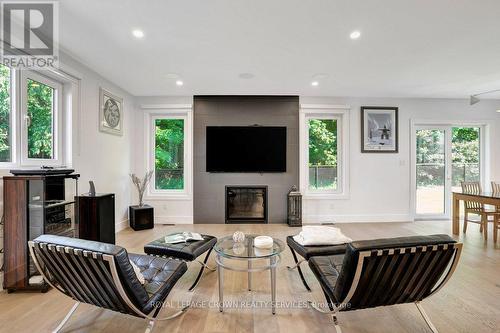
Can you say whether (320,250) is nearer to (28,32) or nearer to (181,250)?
(181,250)

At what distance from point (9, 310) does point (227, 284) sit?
5.97ft

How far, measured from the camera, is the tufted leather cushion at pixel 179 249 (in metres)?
2.30

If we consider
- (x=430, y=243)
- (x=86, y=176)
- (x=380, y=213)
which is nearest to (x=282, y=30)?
(x=430, y=243)

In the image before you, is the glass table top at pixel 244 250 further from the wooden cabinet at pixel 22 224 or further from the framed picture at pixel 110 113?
the framed picture at pixel 110 113

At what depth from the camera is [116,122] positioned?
4375 millimetres

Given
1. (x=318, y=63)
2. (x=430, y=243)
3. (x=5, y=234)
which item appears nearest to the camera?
(x=430, y=243)

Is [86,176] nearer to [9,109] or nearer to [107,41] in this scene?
[9,109]

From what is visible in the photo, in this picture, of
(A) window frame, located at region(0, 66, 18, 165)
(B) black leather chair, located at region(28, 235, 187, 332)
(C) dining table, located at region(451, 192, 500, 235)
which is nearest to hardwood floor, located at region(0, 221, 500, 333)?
(B) black leather chair, located at region(28, 235, 187, 332)

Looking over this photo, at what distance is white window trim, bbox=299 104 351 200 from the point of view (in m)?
5.05

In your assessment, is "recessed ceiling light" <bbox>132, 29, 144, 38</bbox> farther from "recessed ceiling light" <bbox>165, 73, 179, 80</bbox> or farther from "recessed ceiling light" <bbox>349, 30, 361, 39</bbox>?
"recessed ceiling light" <bbox>349, 30, 361, 39</bbox>

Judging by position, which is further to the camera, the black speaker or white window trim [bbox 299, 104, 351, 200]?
white window trim [bbox 299, 104, 351, 200]

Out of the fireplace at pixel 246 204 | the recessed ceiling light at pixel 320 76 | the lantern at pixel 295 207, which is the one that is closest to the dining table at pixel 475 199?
the lantern at pixel 295 207

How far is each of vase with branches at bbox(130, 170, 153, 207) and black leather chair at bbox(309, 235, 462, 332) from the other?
3.94m

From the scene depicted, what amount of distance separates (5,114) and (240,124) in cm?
337
